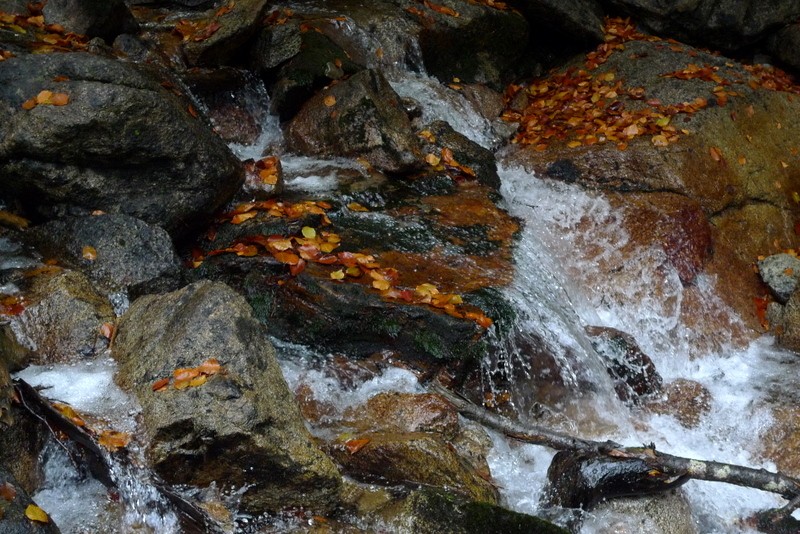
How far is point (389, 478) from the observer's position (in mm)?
4152

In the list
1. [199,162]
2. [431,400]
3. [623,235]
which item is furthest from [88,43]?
[623,235]

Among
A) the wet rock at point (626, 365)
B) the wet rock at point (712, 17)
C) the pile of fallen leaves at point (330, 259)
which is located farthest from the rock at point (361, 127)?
the wet rock at point (712, 17)

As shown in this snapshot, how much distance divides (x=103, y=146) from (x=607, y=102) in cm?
565

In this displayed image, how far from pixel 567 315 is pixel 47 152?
3.98 metres

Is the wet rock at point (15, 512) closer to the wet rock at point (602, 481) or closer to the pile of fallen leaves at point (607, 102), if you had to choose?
the wet rock at point (602, 481)

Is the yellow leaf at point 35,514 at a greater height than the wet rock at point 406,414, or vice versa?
the yellow leaf at point 35,514

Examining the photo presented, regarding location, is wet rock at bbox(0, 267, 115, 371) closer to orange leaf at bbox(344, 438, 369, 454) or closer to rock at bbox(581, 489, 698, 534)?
orange leaf at bbox(344, 438, 369, 454)

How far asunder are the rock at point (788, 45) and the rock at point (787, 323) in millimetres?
4683

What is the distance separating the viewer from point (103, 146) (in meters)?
5.18

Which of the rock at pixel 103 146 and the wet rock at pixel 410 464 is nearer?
the wet rock at pixel 410 464

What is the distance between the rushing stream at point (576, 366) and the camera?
404 centimetres

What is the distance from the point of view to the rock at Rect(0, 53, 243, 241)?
5.04 meters

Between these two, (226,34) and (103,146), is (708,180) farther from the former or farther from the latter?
(103,146)

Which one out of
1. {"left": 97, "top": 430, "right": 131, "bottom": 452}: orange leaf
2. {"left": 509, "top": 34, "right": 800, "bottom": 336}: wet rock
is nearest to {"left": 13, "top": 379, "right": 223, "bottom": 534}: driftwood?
{"left": 97, "top": 430, "right": 131, "bottom": 452}: orange leaf
